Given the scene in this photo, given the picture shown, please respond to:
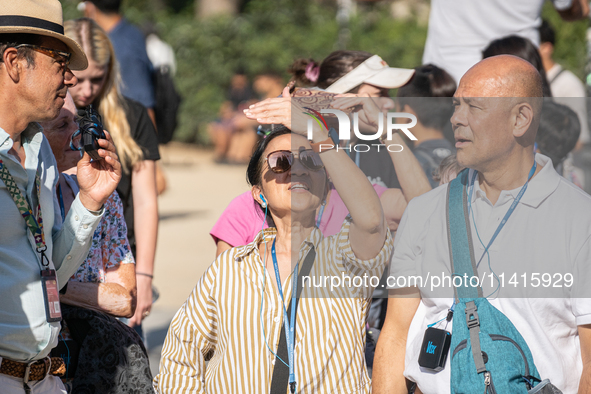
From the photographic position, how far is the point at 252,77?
18.2m

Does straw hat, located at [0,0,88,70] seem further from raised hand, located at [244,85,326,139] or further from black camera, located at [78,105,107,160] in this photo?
raised hand, located at [244,85,326,139]

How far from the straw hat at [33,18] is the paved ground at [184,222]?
3082 millimetres

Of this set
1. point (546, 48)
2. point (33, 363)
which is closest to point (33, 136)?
point (33, 363)

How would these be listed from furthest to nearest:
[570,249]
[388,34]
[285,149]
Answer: [388,34] → [285,149] → [570,249]

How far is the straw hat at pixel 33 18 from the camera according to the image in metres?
2.32

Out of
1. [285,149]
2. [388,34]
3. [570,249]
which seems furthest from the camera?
[388,34]

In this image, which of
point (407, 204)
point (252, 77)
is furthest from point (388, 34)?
point (407, 204)

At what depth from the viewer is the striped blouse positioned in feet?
7.98

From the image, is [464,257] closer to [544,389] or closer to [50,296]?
[544,389]

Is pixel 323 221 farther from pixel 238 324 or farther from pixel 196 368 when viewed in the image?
pixel 196 368

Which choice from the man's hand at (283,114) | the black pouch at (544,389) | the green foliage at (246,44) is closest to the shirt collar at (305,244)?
the man's hand at (283,114)

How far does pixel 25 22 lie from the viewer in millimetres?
2344

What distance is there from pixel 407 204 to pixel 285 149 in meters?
0.51

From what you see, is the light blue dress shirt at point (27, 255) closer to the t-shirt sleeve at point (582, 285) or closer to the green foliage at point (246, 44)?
the t-shirt sleeve at point (582, 285)
